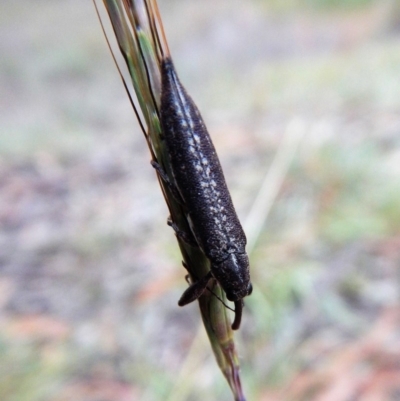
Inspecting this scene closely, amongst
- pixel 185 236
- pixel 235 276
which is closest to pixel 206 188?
pixel 235 276

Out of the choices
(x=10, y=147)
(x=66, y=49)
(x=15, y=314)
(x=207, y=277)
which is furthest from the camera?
(x=66, y=49)

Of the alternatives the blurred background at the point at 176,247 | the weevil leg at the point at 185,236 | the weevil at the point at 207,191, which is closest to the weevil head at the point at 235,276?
the weevil at the point at 207,191

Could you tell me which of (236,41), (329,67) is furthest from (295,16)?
(329,67)

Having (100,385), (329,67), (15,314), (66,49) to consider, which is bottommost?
(100,385)

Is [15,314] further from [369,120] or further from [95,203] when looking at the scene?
[369,120]

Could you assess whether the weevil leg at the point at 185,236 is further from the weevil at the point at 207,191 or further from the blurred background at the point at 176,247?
the blurred background at the point at 176,247

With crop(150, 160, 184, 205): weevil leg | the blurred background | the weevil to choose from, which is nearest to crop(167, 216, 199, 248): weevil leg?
crop(150, 160, 184, 205): weevil leg
